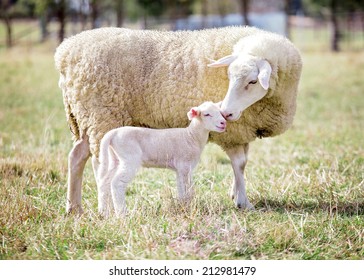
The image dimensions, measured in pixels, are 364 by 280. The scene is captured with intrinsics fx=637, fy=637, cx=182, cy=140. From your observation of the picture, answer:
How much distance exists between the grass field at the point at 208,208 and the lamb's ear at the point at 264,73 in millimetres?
1087

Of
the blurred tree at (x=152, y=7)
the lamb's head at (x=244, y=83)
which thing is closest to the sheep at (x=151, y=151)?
the lamb's head at (x=244, y=83)

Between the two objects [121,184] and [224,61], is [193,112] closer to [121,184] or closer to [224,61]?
[224,61]

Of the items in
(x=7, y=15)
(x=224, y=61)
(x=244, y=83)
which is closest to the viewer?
(x=244, y=83)

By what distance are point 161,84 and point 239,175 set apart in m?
A: 1.11

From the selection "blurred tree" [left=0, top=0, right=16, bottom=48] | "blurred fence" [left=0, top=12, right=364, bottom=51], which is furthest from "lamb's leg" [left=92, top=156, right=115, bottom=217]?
"blurred tree" [left=0, top=0, right=16, bottom=48]

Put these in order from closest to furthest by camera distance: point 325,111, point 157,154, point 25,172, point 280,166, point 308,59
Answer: point 157,154
point 25,172
point 280,166
point 325,111
point 308,59

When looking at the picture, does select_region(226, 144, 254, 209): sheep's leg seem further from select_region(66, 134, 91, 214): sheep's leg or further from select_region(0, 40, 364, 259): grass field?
select_region(66, 134, 91, 214): sheep's leg

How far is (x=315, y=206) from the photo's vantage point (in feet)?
19.0

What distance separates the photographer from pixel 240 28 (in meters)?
6.06

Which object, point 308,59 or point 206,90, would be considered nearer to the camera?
point 206,90

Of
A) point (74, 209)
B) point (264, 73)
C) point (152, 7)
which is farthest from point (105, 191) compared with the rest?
point (152, 7)
